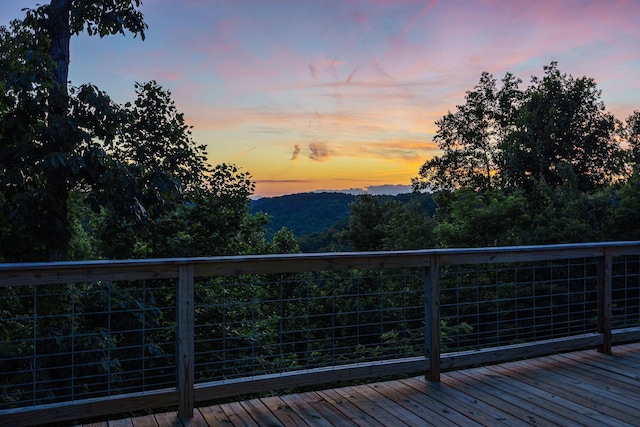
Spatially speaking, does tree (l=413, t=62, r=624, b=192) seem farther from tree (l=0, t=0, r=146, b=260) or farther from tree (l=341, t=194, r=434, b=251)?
tree (l=0, t=0, r=146, b=260)

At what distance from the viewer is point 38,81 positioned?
5113mm

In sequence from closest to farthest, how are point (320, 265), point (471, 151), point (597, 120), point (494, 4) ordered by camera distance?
point (320, 265) < point (494, 4) < point (597, 120) < point (471, 151)

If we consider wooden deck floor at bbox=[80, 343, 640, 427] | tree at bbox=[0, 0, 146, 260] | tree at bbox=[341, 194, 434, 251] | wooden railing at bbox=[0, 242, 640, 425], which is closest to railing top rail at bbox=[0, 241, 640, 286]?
wooden railing at bbox=[0, 242, 640, 425]

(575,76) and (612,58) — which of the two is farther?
(575,76)

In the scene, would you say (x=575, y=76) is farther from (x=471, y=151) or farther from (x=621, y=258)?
(x=621, y=258)

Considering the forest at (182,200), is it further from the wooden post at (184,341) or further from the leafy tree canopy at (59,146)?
the wooden post at (184,341)

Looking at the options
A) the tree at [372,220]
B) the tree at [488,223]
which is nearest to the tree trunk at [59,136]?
the tree at [488,223]

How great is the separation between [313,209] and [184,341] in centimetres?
2409

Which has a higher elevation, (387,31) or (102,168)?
(387,31)

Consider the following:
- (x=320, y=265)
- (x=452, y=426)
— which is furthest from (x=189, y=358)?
(x=452, y=426)

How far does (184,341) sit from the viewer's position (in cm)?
262

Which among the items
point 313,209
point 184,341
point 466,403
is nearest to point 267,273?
point 184,341

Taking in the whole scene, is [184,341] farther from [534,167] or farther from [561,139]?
[561,139]

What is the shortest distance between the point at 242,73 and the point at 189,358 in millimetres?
8654
